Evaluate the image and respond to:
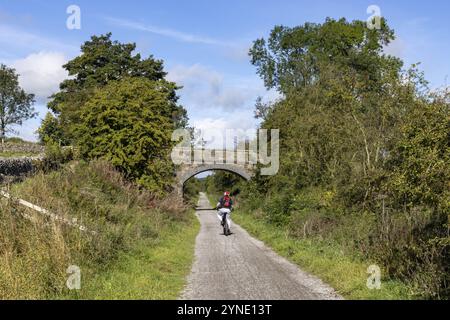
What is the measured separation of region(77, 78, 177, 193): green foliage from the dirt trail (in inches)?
297

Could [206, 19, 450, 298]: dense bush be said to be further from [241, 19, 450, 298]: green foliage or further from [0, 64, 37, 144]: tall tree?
[0, 64, 37, 144]: tall tree

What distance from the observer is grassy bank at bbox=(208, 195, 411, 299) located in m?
8.91

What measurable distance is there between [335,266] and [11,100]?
49037 millimetres

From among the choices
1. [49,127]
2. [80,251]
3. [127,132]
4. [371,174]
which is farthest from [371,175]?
[49,127]

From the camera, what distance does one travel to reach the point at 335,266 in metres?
11.2

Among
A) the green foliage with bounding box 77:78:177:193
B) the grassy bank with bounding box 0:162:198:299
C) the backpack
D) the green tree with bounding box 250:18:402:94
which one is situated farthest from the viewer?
the green tree with bounding box 250:18:402:94

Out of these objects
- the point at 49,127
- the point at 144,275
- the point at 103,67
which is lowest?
the point at 144,275

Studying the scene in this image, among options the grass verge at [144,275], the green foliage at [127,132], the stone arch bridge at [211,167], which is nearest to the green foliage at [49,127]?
the stone arch bridge at [211,167]

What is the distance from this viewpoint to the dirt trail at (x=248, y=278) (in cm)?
885

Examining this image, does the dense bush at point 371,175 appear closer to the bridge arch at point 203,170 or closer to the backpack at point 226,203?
the backpack at point 226,203

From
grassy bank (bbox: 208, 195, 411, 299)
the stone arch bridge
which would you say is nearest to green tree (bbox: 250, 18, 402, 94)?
the stone arch bridge

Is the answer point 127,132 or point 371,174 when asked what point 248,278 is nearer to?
point 371,174
